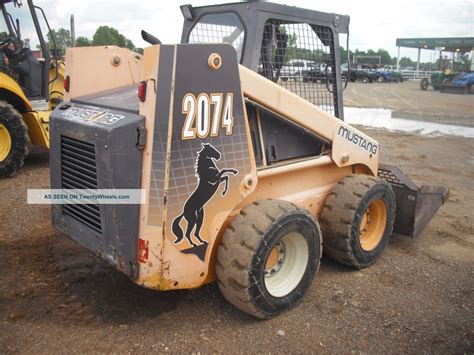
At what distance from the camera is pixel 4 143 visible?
693cm

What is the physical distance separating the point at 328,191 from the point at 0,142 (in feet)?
17.2

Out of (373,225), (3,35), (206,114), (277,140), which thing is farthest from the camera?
(3,35)

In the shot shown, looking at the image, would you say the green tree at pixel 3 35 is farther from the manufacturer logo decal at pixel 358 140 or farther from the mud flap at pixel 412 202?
the mud flap at pixel 412 202

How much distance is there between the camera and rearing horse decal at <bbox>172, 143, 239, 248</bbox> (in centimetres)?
274

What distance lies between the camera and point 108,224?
9.18 ft

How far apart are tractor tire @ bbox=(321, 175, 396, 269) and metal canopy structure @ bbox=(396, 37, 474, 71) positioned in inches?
1728

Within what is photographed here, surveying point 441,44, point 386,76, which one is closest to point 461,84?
point 386,76

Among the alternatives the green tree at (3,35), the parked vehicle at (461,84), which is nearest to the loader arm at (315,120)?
the green tree at (3,35)

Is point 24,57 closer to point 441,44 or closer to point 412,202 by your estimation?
point 412,202

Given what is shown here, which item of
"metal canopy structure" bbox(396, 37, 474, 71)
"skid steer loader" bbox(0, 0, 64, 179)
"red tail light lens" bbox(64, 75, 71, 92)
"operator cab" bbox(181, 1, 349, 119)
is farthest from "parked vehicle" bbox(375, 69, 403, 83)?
"red tail light lens" bbox(64, 75, 71, 92)

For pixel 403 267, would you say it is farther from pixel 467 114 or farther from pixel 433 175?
pixel 467 114

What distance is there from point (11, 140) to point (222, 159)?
5.15 m

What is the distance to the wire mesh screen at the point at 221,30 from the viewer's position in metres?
3.45

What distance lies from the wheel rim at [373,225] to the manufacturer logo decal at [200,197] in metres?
1.76
